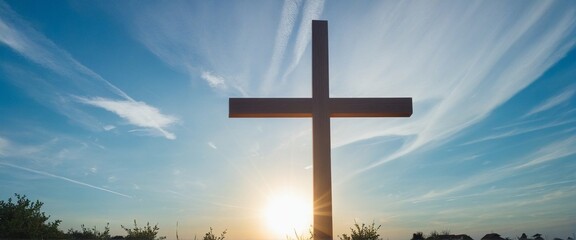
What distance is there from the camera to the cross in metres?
10.9

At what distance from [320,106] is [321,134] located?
736mm

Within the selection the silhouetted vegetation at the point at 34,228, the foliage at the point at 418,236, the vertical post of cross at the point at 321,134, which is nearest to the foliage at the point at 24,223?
the silhouetted vegetation at the point at 34,228

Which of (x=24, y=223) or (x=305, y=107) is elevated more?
(x=305, y=107)

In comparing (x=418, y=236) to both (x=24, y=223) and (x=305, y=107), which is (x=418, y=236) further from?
(x=24, y=223)

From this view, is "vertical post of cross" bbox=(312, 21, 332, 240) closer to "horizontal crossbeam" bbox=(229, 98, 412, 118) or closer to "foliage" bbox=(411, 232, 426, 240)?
"horizontal crossbeam" bbox=(229, 98, 412, 118)

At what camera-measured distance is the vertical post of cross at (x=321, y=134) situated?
33.9 feet

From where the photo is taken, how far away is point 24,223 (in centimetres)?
1073

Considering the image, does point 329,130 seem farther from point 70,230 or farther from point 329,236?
point 70,230

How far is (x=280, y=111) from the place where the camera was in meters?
11.4

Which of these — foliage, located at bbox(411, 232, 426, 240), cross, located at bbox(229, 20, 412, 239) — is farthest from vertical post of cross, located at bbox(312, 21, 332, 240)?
foliage, located at bbox(411, 232, 426, 240)

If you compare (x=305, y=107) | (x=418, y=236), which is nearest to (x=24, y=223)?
(x=305, y=107)

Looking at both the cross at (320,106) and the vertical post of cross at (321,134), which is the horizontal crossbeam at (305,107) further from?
the vertical post of cross at (321,134)

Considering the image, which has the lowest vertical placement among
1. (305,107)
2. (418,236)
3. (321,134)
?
(418,236)

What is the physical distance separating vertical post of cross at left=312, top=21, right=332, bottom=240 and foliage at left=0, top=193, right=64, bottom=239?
602 cm
